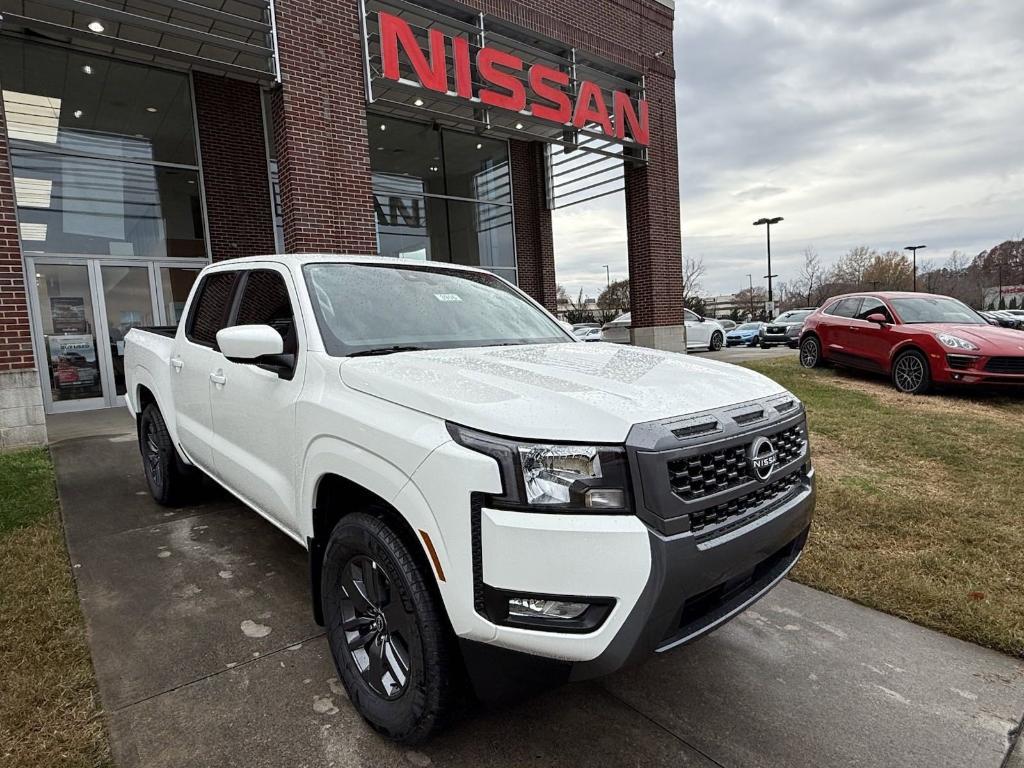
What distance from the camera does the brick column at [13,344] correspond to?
6.99 m

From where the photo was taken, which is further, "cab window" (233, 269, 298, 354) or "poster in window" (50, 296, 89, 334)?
"poster in window" (50, 296, 89, 334)

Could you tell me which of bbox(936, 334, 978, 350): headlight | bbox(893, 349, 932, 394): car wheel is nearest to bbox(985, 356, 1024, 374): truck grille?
bbox(936, 334, 978, 350): headlight

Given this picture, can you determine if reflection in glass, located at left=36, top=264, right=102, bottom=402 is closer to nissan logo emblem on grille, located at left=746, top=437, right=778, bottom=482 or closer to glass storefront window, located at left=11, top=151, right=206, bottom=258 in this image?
glass storefront window, located at left=11, top=151, right=206, bottom=258

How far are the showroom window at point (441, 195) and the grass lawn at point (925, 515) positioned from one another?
10.1 m

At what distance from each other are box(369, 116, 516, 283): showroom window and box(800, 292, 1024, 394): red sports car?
8.40 m

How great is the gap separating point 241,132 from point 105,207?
2.77 m

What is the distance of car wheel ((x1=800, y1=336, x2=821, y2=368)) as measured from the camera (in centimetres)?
1072

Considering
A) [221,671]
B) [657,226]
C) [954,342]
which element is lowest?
[221,671]

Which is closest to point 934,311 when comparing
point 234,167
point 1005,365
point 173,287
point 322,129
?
point 1005,365

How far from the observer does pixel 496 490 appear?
1692 mm

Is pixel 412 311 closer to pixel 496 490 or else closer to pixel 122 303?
pixel 496 490

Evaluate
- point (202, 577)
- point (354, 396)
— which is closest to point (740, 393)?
point (354, 396)

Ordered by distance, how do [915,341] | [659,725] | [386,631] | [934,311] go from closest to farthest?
1. [386,631]
2. [659,725]
3. [915,341]
4. [934,311]

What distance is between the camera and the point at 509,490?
5.56ft
